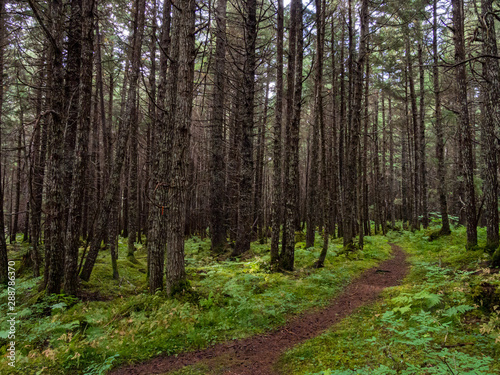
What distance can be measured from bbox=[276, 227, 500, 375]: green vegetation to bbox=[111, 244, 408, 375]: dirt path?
0.33m

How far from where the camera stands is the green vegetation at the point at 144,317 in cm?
455

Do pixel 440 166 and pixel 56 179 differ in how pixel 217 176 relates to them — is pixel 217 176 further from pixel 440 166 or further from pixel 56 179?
pixel 440 166

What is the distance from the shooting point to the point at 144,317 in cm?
537

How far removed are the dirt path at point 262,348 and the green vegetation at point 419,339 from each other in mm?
326

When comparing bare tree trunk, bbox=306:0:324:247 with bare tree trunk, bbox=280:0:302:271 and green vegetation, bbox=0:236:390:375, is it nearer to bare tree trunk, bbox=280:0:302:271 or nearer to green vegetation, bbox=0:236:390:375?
bare tree trunk, bbox=280:0:302:271

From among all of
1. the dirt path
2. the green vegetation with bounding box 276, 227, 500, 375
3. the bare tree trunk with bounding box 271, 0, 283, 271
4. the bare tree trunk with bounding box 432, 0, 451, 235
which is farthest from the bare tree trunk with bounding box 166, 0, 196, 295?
the bare tree trunk with bounding box 432, 0, 451, 235

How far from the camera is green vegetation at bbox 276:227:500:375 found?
3283 mm

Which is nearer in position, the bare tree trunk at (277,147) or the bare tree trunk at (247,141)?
the bare tree trunk at (277,147)

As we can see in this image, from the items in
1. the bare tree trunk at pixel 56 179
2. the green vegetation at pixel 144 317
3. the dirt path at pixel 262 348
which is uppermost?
the bare tree trunk at pixel 56 179

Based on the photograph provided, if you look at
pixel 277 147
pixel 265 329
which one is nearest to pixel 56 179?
pixel 265 329

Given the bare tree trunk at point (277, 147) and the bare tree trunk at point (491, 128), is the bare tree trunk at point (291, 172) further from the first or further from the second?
the bare tree trunk at point (491, 128)

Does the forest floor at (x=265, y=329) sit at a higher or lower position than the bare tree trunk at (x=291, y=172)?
lower

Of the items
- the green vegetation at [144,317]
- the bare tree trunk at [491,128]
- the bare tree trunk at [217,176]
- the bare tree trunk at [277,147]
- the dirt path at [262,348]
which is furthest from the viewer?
the bare tree trunk at [217,176]

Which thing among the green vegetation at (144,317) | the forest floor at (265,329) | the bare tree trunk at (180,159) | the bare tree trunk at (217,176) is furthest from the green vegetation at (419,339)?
the bare tree trunk at (217,176)
